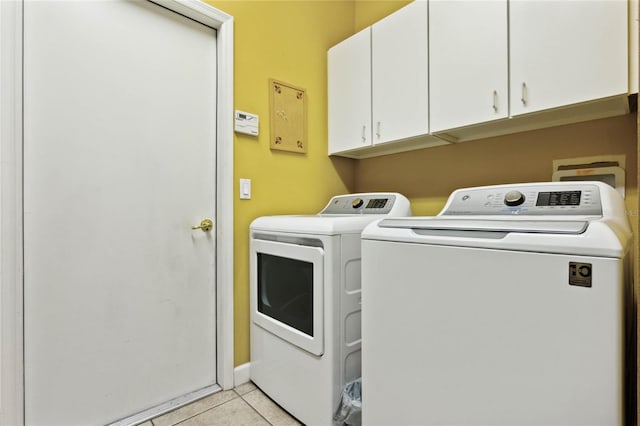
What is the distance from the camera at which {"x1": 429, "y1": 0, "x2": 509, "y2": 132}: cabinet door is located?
Result: 54.5 inches

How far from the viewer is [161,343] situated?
5.22 ft

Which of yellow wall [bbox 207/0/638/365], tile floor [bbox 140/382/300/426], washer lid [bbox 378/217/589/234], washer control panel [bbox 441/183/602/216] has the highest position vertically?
yellow wall [bbox 207/0/638/365]

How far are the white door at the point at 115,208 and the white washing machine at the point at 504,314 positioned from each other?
1.02m

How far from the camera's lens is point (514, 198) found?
1.20 meters

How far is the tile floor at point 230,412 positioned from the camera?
4.75 feet

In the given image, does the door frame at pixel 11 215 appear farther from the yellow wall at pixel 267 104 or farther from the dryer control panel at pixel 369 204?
the dryer control panel at pixel 369 204

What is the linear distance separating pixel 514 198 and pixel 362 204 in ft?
2.79

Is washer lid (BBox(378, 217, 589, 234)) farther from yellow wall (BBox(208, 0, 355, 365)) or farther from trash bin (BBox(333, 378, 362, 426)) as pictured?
yellow wall (BBox(208, 0, 355, 365))

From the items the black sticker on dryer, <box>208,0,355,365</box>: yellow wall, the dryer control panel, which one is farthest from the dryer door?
the black sticker on dryer

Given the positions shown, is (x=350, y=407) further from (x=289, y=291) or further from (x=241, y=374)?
(x=241, y=374)

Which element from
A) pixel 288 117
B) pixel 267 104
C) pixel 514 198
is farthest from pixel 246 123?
pixel 514 198

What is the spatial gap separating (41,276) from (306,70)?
70.8 inches

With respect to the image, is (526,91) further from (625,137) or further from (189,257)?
(189,257)

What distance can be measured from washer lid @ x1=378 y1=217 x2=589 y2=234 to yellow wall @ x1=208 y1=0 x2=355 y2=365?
966mm
